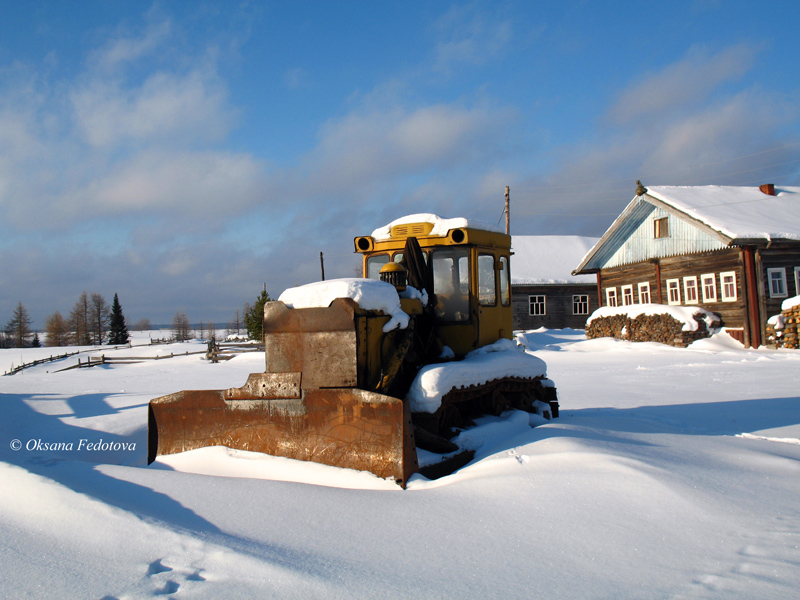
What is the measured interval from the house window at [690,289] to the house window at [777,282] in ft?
9.14

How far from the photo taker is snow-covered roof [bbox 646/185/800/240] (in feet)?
64.4

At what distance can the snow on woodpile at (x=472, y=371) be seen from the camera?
5.06m

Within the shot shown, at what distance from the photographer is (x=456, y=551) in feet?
8.96

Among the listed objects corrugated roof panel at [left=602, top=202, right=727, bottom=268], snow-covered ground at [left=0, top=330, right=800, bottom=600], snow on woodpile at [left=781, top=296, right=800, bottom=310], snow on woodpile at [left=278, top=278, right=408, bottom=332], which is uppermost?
corrugated roof panel at [left=602, top=202, right=727, bottom=268]

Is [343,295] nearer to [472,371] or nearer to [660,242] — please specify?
[472,371]

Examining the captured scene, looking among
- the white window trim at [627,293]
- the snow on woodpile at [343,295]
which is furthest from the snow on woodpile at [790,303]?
the snow on woodpile at [343,295]

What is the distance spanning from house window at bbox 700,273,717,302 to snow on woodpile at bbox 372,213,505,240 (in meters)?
17.9

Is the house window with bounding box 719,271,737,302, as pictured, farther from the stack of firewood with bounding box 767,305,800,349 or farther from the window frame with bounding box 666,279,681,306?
the window frame with bounding box 666,279,681,306

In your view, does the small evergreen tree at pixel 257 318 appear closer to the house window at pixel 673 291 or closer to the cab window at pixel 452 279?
the house window at pixel 673 291

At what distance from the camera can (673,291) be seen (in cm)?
2345

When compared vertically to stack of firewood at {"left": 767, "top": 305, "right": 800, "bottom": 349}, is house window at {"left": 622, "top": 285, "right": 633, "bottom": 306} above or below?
above

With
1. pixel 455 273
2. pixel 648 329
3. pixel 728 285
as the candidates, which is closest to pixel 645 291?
pixel 648 329

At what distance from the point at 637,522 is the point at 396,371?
262 cm

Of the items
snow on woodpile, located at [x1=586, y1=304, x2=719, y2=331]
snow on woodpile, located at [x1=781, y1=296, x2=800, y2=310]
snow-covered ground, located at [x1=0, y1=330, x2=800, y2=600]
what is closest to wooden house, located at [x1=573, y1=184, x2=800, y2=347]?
snow on woodpile, located at [x1=586, y1=304, x2=719, y2=331]
